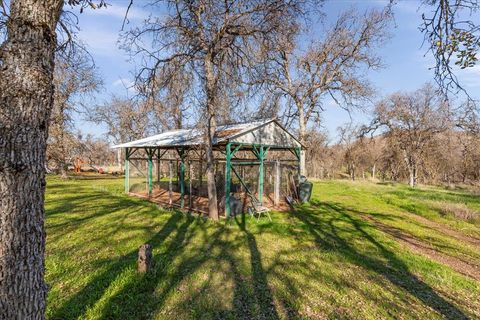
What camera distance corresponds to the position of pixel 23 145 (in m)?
2.23

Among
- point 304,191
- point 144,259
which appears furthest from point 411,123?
point 144,259

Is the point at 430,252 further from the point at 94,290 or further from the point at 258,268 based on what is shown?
the point at 94,290

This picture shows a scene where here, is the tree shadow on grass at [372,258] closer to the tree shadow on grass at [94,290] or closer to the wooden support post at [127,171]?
the tree shadow on grass at [94,290]

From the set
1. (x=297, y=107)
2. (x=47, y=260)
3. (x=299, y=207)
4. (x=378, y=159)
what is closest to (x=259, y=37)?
(x=299, y=207)

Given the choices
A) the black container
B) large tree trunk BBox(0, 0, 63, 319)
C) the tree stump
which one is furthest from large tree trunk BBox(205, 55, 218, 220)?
large tree trunk BBox(0, 0, 63, 319)

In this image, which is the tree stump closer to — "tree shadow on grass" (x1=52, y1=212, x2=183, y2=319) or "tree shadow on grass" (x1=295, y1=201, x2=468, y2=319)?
"tree shadow on grass" (x1=52, y1=212, x2=183, y2=319)

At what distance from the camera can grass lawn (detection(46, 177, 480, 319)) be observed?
4.34 meters

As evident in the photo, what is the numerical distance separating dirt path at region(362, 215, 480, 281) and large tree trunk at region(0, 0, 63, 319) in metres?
8.51

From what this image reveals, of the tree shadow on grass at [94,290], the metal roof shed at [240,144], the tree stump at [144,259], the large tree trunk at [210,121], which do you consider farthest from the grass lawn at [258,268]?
the metal roof shed at [240,144]

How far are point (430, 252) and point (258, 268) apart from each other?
5.52 meters

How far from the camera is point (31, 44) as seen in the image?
2.29 metres

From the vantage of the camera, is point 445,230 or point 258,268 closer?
point 258,268

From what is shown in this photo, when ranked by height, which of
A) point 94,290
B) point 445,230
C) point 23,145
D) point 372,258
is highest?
point 23,145

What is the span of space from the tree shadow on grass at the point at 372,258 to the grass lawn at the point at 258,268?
3 centimetres
